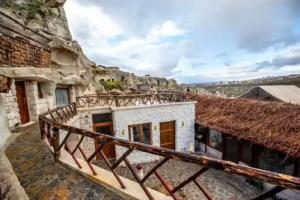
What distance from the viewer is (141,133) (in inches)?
424

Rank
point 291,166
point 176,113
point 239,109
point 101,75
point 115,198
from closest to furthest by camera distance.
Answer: point 115,198 → point 291,166 → point 239,109 → point 176,113 → point 101,75

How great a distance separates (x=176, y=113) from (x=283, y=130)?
5.38m

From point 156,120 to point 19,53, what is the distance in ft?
23.7

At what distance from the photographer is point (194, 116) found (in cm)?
1200

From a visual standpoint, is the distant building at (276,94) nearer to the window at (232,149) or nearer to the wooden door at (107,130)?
the window at (232,149)

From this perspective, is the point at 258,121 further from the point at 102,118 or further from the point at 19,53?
the point at 19,53

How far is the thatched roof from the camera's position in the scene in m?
7.06

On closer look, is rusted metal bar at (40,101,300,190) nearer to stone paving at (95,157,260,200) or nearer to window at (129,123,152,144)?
stone paving at (95,157,260,200)

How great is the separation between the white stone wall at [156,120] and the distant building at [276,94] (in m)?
5.07

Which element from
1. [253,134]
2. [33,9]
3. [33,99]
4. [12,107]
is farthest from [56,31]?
[253,134]

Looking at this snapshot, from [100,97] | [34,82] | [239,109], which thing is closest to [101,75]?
[100,97]

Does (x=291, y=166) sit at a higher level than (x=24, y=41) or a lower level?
lower

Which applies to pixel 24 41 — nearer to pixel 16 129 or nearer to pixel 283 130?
pixel 16 129

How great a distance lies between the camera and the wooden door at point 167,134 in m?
11.3
